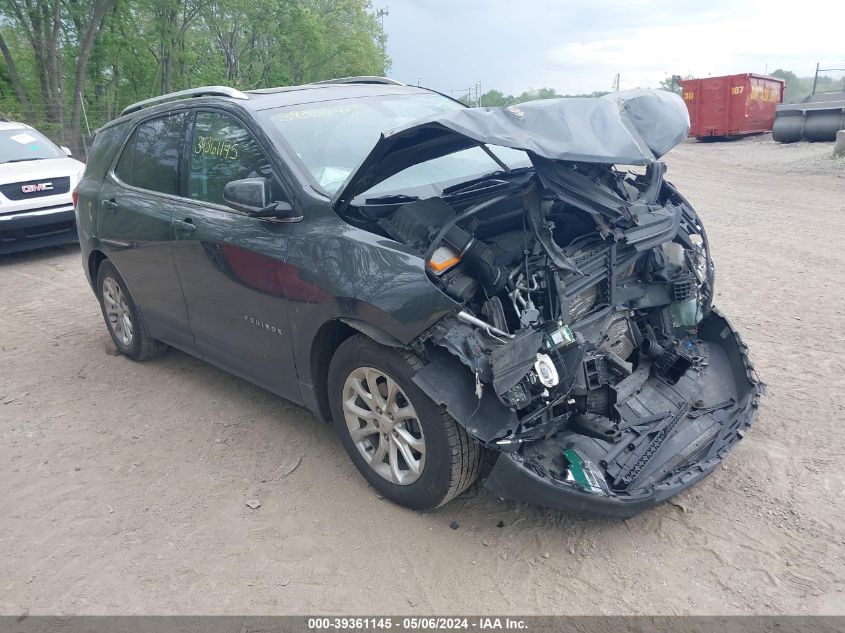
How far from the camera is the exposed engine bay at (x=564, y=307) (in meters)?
2.90

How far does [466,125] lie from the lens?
119 inches

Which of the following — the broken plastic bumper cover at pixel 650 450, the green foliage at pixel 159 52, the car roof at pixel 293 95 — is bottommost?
the broken plastic bumper cover at pixel 650 450

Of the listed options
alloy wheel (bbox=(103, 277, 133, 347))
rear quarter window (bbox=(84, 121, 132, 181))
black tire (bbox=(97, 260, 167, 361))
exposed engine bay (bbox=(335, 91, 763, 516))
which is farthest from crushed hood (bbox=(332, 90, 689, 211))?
alloy wheel (bbox=(103, 277, 133, 347))

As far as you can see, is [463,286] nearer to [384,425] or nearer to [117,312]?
[384,425]

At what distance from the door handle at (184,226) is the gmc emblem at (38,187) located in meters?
6.20

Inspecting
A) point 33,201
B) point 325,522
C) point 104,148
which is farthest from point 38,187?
point 325,522

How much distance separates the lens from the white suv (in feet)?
29.7

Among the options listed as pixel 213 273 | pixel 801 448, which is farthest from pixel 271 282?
pixel 801 448

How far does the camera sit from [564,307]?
3.11m

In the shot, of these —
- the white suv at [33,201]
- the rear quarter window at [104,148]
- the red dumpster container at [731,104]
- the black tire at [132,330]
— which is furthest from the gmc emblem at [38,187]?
the red dumpster container at [731,104]

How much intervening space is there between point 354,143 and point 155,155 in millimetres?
1675

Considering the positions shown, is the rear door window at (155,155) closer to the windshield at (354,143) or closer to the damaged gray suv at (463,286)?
the damaged gray suv at (463,286)

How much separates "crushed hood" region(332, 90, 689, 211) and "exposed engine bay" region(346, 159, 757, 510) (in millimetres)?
157

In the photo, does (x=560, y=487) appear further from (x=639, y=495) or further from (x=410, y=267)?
(x=410, y=267)
